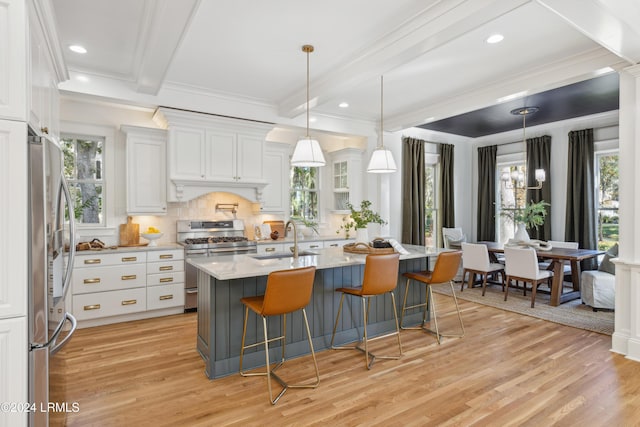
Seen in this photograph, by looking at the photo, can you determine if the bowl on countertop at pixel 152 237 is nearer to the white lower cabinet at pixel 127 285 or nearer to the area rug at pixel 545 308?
the white lower cabinet at pixel 127 285

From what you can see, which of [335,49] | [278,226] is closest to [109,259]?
[278,226]

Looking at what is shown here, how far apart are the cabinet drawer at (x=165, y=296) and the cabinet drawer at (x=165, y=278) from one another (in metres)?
0.05

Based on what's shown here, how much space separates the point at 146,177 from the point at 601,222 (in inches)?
281

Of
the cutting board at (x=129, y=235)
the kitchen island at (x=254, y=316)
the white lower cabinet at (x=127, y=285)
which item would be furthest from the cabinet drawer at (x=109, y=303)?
the kitchen island at (x=254, y=316)

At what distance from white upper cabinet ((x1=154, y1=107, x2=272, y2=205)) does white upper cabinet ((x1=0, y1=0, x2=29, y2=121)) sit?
2.92 meters

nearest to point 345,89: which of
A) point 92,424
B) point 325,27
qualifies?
point 325,27

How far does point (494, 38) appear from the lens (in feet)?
10.5

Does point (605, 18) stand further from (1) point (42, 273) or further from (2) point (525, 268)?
(1) point (42, 273)

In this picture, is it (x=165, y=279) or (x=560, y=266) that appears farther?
(x=560, y=266)

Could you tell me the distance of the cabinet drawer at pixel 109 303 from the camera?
3959 mm

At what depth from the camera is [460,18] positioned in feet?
8.50

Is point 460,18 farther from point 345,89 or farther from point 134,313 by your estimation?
point 134,313

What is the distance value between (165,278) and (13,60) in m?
3.29

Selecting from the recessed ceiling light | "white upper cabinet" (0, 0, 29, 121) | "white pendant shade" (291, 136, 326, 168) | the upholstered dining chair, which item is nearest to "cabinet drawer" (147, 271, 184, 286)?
"white pendant shade" (291, 136, 326, 168)
